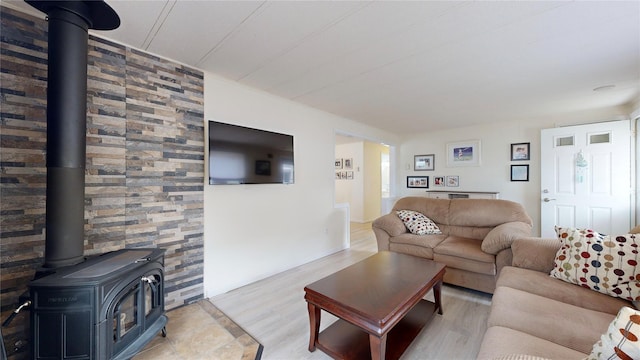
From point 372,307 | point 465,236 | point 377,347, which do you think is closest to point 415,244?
point 465,236

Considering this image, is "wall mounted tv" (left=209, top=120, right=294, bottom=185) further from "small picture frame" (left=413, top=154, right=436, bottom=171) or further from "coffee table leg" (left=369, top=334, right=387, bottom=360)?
"small picture frame" (left=413, top=154, right=436, bottom=171)

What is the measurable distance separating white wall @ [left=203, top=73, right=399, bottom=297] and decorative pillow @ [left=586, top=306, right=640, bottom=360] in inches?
104

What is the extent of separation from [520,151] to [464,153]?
2.92ft

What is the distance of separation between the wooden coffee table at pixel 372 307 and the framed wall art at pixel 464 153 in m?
3.63

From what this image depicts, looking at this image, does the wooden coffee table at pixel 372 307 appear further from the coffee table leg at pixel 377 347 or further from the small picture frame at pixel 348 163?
the small picture frame at pixel 348 163

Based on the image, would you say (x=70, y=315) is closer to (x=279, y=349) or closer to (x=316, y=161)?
(x=279, y=349)

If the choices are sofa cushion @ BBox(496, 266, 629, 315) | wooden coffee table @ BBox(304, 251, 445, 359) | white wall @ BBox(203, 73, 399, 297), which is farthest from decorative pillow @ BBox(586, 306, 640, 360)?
white wall @ BBox(203, 73, 399, 297)

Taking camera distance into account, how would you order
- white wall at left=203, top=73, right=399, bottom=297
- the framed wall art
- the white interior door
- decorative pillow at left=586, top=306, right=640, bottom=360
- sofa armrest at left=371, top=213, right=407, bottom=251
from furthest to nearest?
the framed wall art
the white interior door
sofa armrest at left=371, top=213, right=407, bottom=251
white wall at left=203, top=73, right=399, bottom=297
decorative pillow at left=586, top=306, right=640, bottom=360

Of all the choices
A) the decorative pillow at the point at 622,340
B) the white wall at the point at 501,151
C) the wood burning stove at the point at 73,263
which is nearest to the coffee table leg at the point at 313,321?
the wood burning stove at the point at 73,263

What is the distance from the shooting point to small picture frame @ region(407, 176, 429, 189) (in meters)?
5.49

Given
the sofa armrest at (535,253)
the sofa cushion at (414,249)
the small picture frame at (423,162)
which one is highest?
the small picture frame at (423,162)

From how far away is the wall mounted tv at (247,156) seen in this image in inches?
93.2

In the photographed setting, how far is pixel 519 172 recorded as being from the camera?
4.41 m

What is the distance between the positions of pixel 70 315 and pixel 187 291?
1.10 meters
